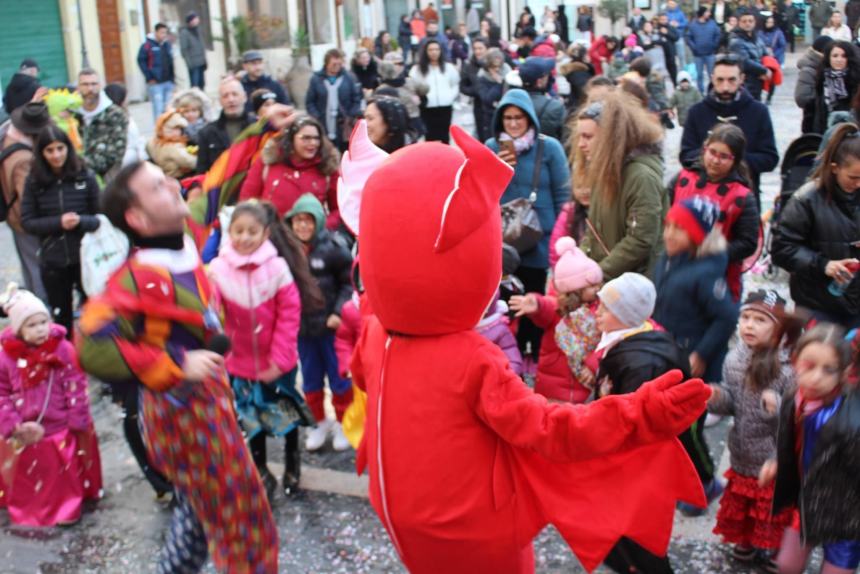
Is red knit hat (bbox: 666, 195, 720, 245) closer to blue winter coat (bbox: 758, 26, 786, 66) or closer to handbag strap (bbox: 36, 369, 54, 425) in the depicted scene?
handbag strap (bbox: 36, 369, 54, 425)

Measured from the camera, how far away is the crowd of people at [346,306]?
3.62 m

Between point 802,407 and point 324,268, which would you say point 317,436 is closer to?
point 324,268

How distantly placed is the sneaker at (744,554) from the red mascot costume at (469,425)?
1429 mm

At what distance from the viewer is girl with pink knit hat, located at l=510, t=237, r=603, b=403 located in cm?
506

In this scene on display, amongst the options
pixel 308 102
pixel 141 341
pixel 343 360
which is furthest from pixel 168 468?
pixel 308 102

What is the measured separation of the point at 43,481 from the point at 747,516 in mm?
3370

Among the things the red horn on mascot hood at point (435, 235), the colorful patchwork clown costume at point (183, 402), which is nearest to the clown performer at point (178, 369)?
the colorful patchwork clown costume at point (183, 402)

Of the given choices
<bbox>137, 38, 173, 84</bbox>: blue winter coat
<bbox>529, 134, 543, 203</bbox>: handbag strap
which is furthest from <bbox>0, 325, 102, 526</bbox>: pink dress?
<bbox>137, 38, 173, 84</bbox>: blue winter coat

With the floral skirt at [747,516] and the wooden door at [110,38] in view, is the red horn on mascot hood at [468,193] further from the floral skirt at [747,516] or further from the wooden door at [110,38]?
the wooden door at [110,38]

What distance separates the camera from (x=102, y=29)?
2367 cm

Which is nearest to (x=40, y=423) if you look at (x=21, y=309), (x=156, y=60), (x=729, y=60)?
(x=21, y=309)

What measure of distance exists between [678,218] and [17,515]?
3.55 metres

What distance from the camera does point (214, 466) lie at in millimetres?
3664

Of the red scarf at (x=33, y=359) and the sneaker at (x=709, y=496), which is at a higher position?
the red scarf at (x=33, y=359)
